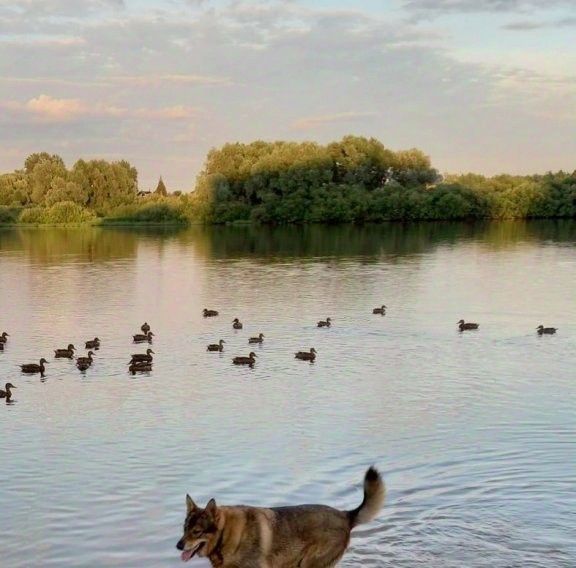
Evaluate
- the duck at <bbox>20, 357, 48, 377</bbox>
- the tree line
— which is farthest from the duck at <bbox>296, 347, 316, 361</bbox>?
the tree line

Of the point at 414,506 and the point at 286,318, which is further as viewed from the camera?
the point at 286,318

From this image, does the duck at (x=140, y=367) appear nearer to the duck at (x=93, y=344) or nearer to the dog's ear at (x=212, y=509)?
the duck at (x=93, y=344)

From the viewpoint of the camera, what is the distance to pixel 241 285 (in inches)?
1761

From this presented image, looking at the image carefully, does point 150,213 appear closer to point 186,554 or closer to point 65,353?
point 65,353

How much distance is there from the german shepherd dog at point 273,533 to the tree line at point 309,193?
333 ft

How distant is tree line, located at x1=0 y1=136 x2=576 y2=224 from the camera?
365 feet

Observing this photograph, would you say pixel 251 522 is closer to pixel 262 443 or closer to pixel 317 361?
pixel 262 443

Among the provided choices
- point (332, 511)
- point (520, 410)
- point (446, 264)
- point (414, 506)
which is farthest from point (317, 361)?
point (446, 264)

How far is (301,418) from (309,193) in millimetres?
93285

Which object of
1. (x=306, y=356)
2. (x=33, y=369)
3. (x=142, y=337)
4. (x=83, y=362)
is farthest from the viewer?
(x=142, y=337)

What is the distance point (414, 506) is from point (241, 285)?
31.8 metres

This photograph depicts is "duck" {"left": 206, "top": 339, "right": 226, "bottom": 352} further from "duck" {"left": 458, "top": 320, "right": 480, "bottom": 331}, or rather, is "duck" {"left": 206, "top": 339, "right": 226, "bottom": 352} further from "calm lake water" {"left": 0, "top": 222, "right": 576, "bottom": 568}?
"duck" {"left": 458, "top": 320, "right": 480, "bottom": 331}

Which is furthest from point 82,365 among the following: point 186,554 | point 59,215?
point 59,215

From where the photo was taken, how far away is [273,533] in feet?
28.7
